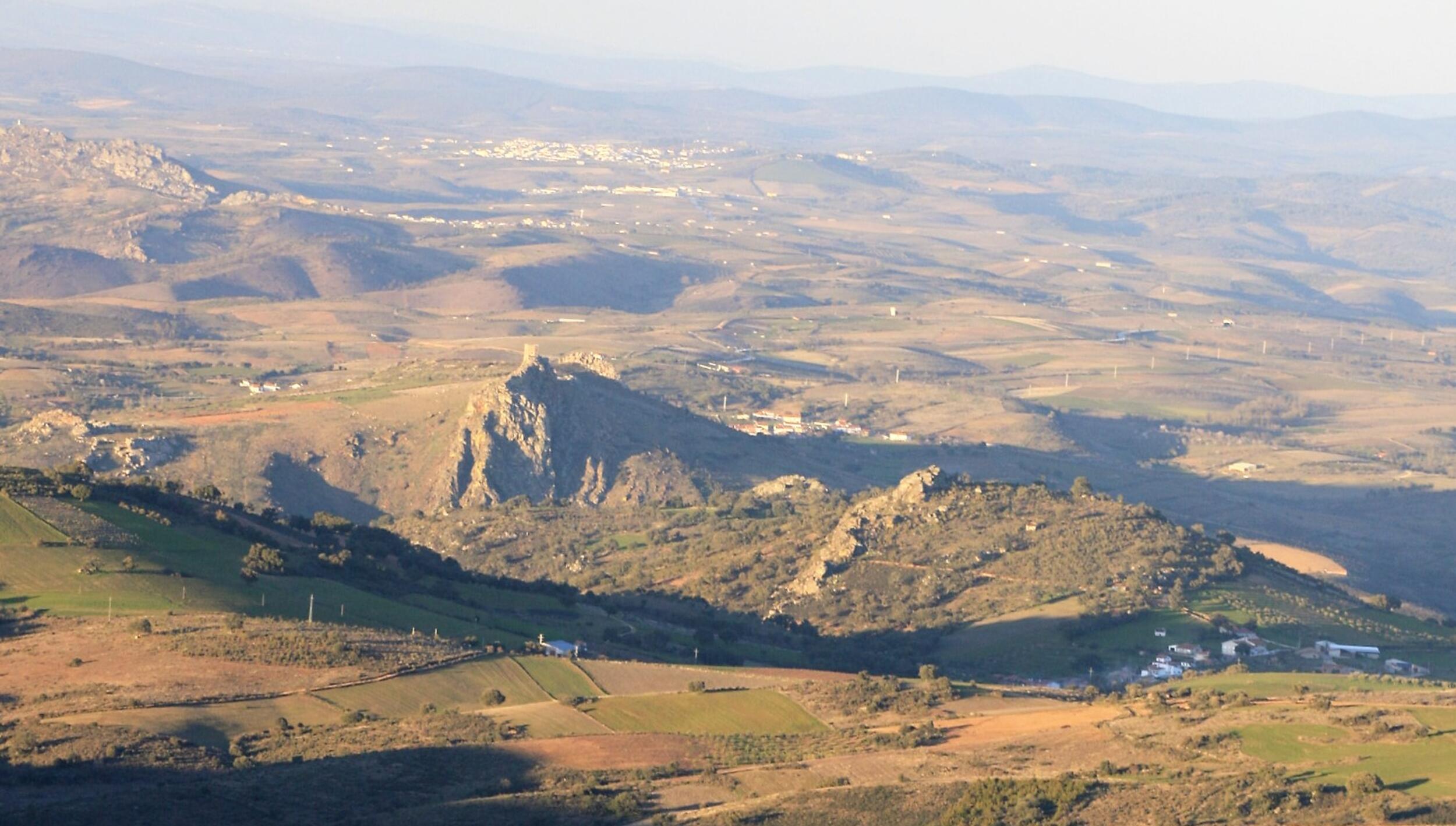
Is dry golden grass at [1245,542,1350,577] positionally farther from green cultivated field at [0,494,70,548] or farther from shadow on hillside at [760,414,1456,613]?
green cultivated field at [0,494,70,548]

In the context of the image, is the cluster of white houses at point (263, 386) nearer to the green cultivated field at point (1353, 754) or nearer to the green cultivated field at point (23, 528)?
the green cultivated field at point (23, 528)

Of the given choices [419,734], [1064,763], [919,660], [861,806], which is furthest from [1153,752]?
[919,660]

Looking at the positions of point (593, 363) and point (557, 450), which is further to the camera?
point (593, 363)

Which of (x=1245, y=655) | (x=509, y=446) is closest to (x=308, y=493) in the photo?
(x=509, y=446)

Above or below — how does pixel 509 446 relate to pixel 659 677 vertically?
below

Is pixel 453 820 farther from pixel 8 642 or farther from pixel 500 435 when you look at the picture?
pixel 500 435

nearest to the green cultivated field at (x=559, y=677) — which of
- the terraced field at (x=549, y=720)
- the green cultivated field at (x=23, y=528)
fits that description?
the terraced field at (x=549, y=720)

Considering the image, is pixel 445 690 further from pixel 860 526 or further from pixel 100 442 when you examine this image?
pixel 100 442

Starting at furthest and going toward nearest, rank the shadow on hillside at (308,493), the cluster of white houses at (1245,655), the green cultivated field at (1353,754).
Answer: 1. the shadow on hillside at (308,493)
2. the cluster of white houses at (1245,655)
3. the green cultivated field at (1353,754)
